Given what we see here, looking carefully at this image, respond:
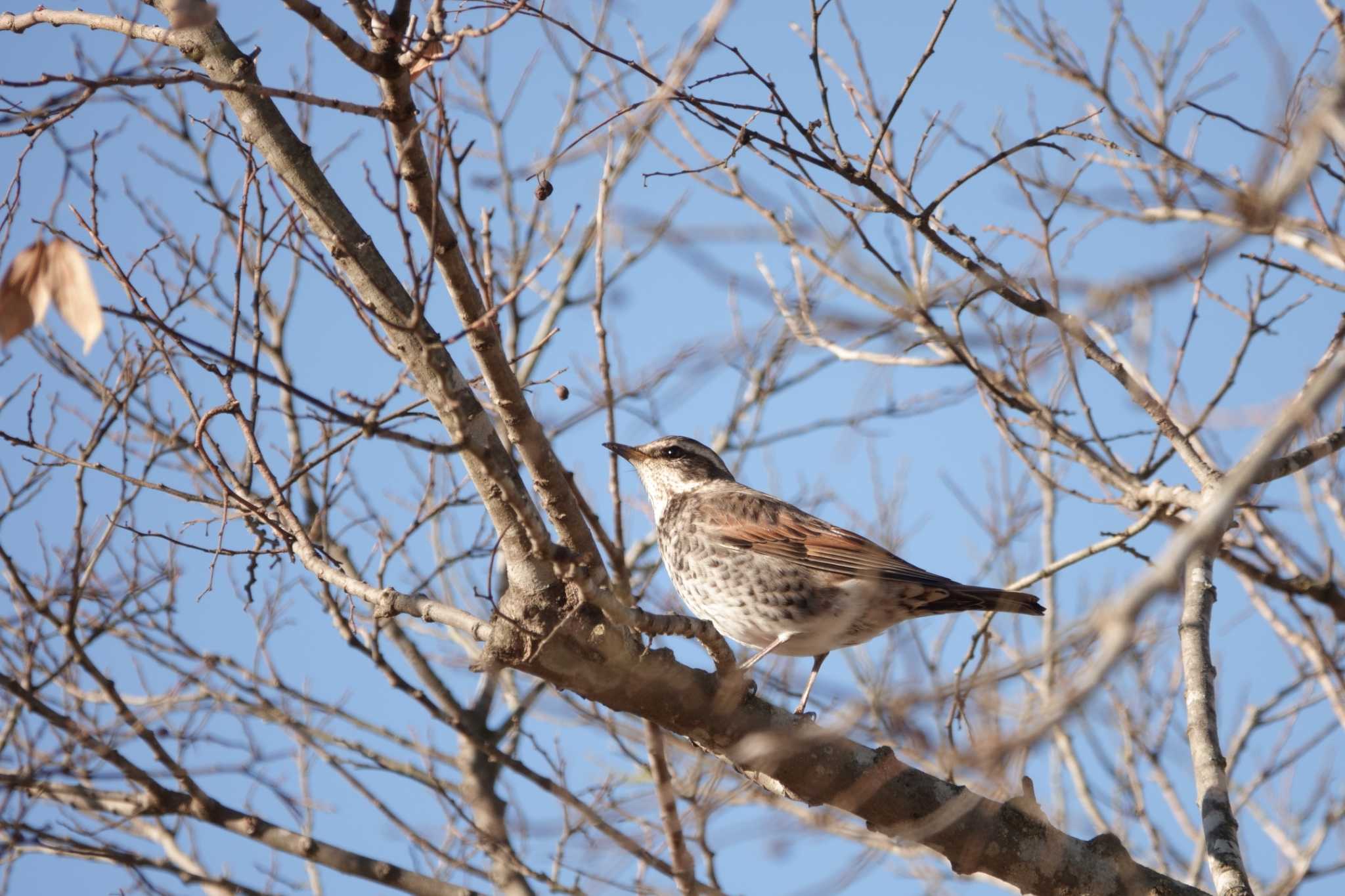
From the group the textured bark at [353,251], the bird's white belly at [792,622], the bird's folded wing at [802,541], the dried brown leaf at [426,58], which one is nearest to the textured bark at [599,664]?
the textured bark at [353,251]

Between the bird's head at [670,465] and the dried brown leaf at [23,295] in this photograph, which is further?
the bird's head at [670,465]

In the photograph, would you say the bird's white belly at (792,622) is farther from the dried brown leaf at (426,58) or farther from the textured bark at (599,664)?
the dried brown leaf at (426,58)

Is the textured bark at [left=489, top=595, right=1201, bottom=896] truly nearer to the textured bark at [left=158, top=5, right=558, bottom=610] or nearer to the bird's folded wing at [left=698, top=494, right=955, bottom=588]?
the textured bark at [left=158, top=5, right=558, bottom=610]

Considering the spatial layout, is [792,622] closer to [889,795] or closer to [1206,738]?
[889,795]

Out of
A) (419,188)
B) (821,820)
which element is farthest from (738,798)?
(419,188)

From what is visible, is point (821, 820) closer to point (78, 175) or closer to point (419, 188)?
point (419, 188)

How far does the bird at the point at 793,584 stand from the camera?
22.1 feet

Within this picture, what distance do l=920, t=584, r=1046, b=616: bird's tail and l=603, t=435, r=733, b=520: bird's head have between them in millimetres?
2248

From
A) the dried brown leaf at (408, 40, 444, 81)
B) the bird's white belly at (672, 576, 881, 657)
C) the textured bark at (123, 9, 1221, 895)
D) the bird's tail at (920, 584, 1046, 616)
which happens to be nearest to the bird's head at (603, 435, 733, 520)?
the bird's white belly at (672, 576, 881, 657)

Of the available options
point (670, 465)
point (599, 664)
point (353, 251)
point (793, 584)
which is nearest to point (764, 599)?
point (793, 584)

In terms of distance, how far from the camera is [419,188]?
4.11m

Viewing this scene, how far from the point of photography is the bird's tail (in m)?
6.46

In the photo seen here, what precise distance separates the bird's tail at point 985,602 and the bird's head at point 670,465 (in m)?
2.25

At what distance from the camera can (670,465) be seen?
8.67m
